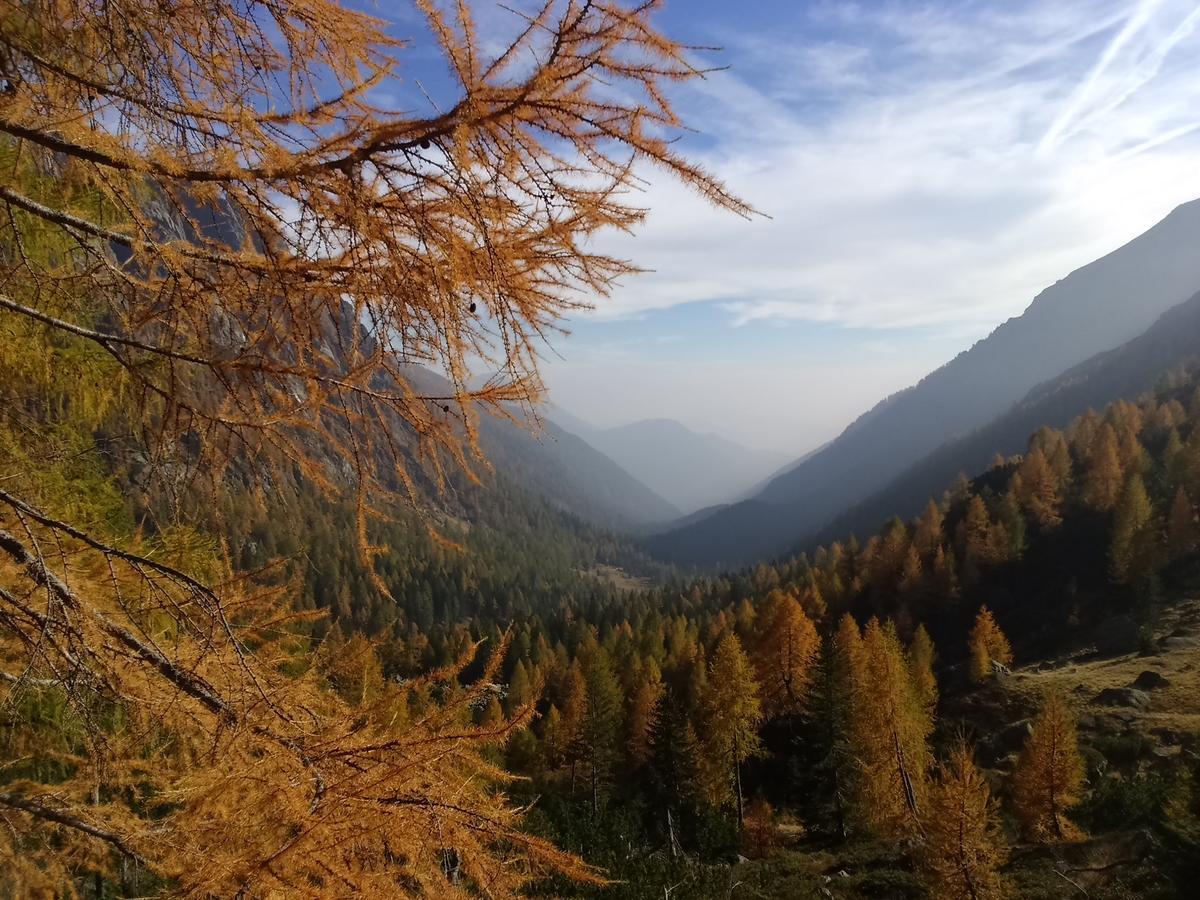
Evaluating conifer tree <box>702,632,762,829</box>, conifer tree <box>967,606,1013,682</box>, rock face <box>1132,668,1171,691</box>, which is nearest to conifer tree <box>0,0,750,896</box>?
conifer tree <box>702,632,762,829</box>

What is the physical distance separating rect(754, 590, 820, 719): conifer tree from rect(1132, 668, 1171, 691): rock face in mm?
14544

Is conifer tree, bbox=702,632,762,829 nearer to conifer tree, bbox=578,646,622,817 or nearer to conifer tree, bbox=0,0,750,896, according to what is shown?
conifer tree, bbox=578,646,622,817

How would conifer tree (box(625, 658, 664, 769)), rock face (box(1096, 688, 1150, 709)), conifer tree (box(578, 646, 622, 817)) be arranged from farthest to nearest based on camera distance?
conifer tree (box(625, 658, 664, 769))
conifer tree (box(578, 646, 622, 817))
rock face (box(1096, 688, 1150, 709))

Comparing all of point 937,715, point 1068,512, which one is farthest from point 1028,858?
point 1068,512

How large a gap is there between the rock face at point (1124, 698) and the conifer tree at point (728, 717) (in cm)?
1680

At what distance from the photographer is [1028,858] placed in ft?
64.1

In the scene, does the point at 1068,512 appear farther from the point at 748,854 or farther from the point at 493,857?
the point at 493,857

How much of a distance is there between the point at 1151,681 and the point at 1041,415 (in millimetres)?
165706

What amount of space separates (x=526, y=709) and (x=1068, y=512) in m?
68.7

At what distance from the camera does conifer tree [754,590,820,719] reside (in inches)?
1214

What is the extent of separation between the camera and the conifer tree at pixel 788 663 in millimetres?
30844

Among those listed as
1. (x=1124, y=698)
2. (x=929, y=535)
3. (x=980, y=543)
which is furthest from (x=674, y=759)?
(x=929, y=535)

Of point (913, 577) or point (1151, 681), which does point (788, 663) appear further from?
point (913, 577)

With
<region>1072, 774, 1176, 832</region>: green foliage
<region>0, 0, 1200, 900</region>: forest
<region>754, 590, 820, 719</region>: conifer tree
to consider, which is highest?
<region>0, 0, 1200, 900</region>: forest
